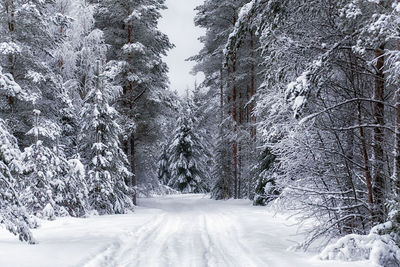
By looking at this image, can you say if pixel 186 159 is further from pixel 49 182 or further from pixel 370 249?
pixel 370 249

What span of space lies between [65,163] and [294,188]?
9.32 m

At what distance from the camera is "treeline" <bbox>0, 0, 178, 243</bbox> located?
1294 cm

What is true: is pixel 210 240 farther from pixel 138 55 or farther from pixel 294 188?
pixel 138 55

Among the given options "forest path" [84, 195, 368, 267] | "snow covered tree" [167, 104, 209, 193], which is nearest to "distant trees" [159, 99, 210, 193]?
"snow covered tree" [167, 104, 209, 193]

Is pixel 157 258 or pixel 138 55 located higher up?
pixel 138 55

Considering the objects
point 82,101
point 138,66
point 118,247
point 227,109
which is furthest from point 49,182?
point 227,109

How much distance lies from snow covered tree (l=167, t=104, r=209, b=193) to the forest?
1186cm

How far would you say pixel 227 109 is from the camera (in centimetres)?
2319

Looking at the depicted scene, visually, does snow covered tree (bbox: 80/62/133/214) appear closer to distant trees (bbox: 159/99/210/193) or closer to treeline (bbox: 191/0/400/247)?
treeline (bbox: 191/0/400/247)

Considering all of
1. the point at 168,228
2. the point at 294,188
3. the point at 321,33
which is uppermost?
the point at 321,33

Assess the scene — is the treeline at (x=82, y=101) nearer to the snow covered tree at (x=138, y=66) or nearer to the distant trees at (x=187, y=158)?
the snow covered tree at (x=138, y=66)

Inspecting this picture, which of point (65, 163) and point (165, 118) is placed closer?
point (65, 163)

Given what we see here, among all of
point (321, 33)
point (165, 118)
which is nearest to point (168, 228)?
point (321, 33)

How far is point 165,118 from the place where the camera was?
21.0 meters
